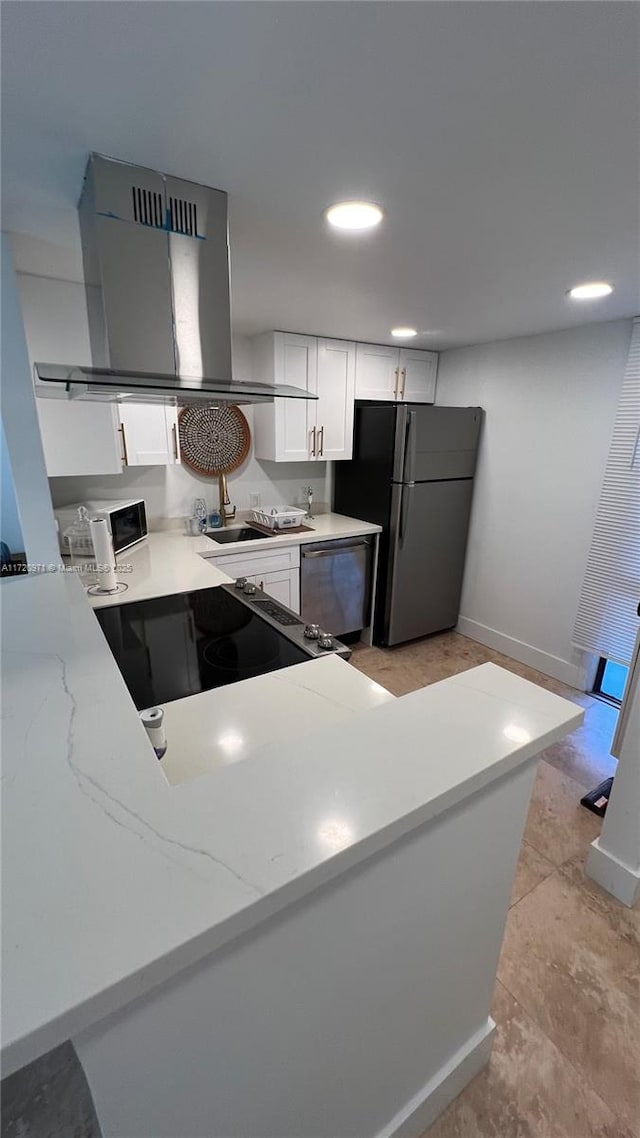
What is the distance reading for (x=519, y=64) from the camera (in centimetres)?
73

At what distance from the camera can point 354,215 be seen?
1.26m

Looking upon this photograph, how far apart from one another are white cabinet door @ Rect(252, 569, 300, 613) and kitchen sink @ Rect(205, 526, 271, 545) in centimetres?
30

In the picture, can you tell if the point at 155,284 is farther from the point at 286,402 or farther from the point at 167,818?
the point at 286,402

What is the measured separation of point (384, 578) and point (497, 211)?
92.1 inches

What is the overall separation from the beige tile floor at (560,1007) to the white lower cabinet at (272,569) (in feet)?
5.76

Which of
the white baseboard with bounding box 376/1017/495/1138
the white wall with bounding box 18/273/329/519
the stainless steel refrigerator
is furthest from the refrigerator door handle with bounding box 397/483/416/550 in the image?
the white baseboard with bounding box 376/1017/495/1138

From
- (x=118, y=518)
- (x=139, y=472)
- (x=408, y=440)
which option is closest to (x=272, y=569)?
(x=118, y=518)

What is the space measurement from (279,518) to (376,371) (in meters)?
1.33

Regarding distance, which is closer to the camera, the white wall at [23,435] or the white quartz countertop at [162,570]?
the white wall at [23,435]

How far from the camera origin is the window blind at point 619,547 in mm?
2473

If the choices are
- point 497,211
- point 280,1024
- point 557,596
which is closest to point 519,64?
point 497,211

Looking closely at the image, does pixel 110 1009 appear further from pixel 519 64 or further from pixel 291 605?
pixel 291 605

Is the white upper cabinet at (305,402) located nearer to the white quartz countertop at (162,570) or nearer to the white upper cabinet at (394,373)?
the white upper cabinet at (394,373)

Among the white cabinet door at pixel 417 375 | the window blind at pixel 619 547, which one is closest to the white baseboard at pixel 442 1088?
the window blind at pixel 619 547
